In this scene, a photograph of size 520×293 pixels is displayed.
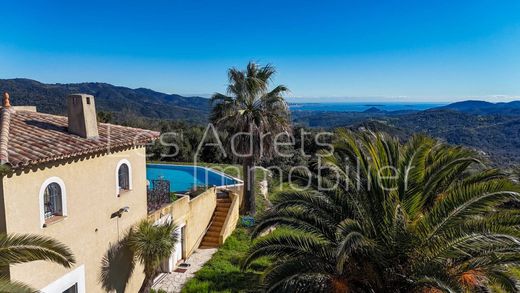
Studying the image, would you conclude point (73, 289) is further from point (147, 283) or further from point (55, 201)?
point (147, 283)

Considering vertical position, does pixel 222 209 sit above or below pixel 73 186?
below

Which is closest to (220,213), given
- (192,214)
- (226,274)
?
(192,214)

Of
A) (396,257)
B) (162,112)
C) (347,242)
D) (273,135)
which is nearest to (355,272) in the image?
(396,257)

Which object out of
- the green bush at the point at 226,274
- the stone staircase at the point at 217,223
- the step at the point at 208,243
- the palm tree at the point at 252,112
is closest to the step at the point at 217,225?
the stone staircase at the point at 217,223

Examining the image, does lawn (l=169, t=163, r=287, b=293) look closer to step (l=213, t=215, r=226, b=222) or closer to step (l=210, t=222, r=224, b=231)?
step (l=210, t=222, r=224, b=231)

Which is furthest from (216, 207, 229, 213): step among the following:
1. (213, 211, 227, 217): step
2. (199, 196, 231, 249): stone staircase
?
(213, 211, 227, 217): step

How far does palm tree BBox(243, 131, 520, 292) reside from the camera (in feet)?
20.6

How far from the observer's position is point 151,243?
11.0m

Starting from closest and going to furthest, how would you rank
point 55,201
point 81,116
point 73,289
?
point 55,201 → point 73,289 → point 81,116

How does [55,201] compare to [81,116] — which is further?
[81,116]

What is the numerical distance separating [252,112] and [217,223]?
5919mm

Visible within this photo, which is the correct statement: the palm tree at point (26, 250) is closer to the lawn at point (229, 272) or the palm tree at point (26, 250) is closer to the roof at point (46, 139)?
the roof at point (46, 139)

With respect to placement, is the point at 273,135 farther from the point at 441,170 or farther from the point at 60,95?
the point at 60,95

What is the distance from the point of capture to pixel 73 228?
8.84 meters
